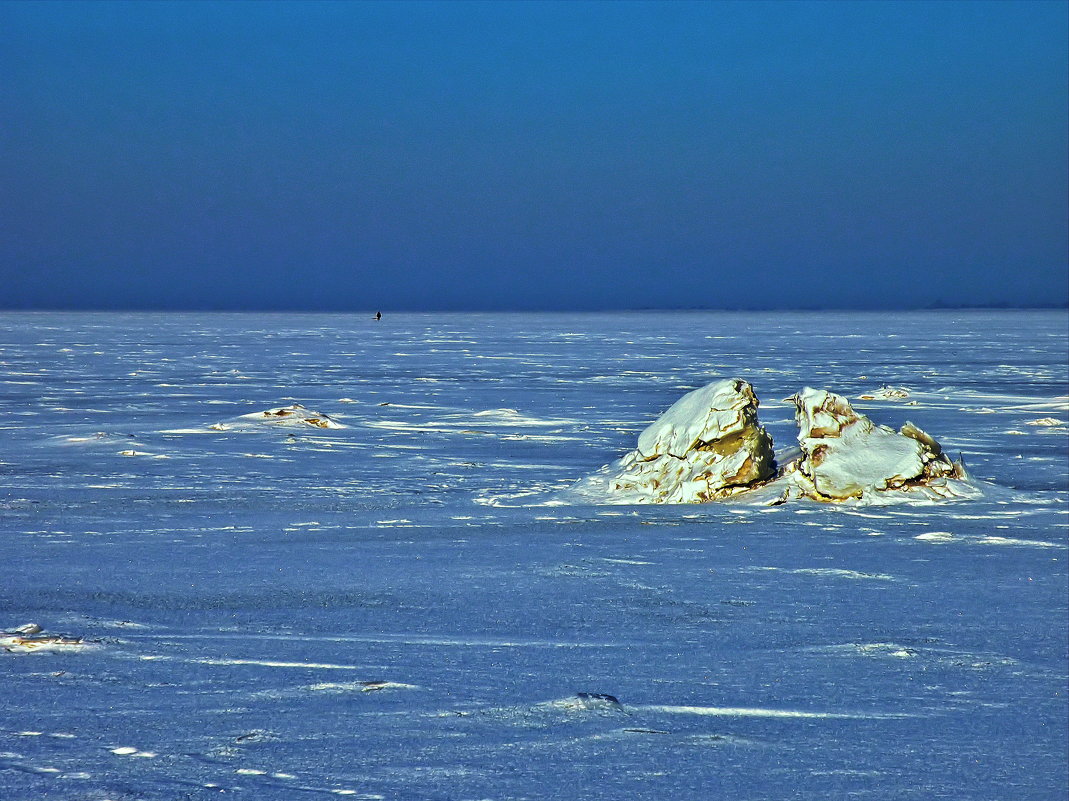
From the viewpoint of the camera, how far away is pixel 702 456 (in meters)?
8.99

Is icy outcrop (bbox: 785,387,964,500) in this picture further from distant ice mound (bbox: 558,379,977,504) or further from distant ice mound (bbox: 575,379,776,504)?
distant ice mound (bbox: 575,379,776,504)

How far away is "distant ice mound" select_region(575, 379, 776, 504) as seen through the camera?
8742 millimetres

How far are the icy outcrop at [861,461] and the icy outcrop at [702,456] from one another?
349 mm

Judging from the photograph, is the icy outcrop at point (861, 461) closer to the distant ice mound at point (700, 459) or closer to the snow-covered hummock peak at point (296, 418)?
the distant ice mound at point (700, 459)

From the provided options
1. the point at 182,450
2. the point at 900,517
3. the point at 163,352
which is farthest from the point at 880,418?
the point at 163,352

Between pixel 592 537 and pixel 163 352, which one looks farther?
pixel 163 352

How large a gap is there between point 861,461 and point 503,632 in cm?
466

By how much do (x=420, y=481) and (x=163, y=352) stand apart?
90.8ft

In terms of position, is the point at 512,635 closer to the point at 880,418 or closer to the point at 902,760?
the point at 902,760

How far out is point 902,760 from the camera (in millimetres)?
3492

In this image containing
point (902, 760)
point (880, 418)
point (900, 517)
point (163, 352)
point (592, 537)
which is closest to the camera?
point (902, 760)

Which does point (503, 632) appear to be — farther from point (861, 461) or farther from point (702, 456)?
point (861, 461)

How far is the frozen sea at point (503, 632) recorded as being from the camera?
3.42 metres

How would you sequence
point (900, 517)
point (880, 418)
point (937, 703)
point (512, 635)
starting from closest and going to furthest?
point (937, 703), point (512, 635), point (900, 517), point (880, 418)
